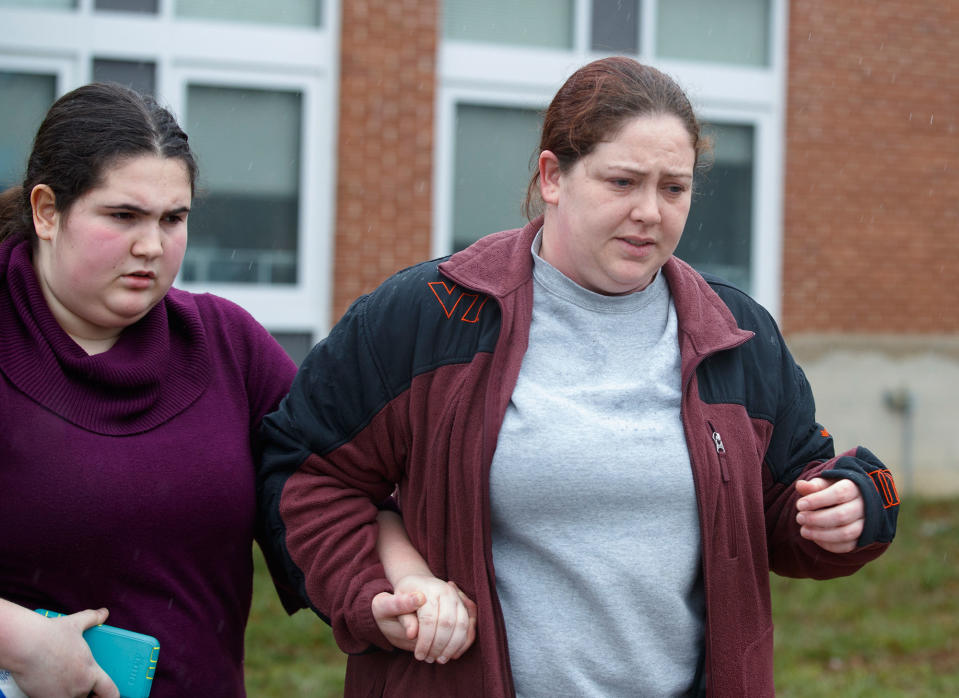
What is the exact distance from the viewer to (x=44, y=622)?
6.75 ft

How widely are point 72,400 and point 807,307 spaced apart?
25.3 ft

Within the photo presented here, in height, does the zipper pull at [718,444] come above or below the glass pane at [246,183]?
below

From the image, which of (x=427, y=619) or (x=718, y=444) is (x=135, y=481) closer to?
(x=427, y=619)

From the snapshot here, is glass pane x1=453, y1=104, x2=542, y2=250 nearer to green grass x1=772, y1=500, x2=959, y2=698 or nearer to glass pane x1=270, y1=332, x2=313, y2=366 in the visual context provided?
glass pane x1=270, y1=332, x2=313, y2=366

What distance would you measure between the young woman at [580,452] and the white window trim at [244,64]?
19.0 ft

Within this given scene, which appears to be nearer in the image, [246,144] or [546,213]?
[546,213]

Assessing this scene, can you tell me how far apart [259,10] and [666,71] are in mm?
3284

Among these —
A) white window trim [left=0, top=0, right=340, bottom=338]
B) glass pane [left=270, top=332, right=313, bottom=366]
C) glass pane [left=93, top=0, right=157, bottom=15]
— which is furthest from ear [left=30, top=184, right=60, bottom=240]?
glass pane [left=93, top=0, right=157, bottom=15]

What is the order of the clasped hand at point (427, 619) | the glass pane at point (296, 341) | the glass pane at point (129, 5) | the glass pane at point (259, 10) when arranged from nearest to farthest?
1. the clasped hand at point (427, 619)
2. the glass pane at point (129, 5)
3. the glass pane at point (259, 10)
4. the glass pane at point (296, 341)

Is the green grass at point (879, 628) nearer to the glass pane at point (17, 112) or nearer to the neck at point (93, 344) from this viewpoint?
the neck at point (93, 344)

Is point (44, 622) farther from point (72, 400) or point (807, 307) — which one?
point (807, 307)

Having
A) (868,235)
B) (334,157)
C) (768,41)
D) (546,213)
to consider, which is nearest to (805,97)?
(768,41)

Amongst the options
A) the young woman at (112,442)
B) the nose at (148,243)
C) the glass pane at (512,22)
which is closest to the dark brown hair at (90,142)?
the young woman at (112,442)

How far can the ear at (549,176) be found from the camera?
219cm
